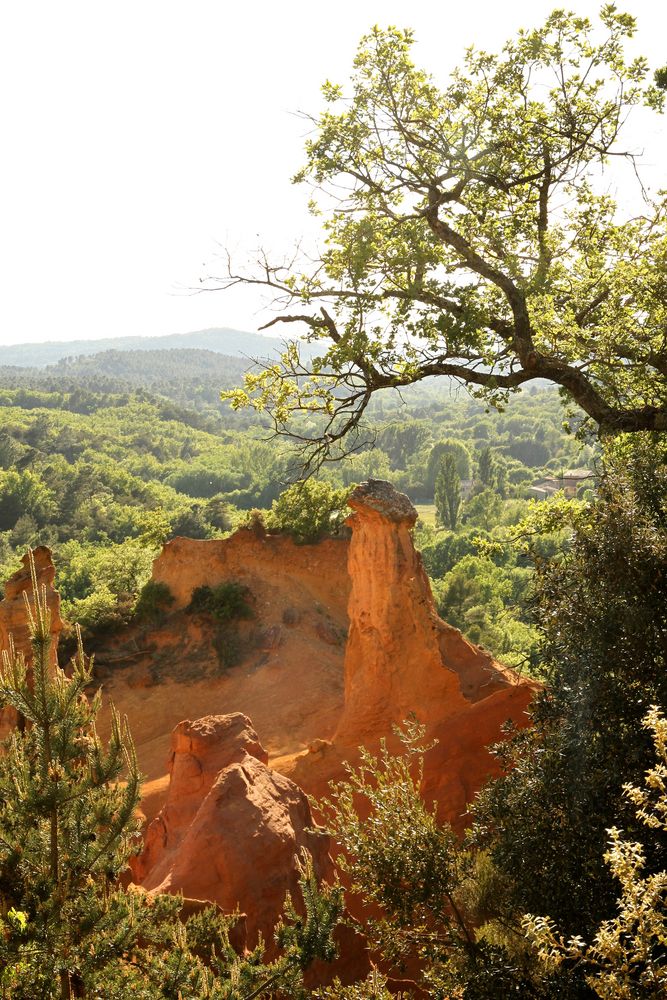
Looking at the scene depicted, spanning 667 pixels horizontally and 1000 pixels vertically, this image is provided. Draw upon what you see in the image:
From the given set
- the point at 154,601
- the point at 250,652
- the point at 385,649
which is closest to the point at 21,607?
the point at 385,649

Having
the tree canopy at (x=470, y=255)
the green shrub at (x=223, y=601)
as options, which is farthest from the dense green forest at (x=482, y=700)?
the green shrub at (x=223, y=601)

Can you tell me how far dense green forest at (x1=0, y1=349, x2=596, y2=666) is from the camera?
30172 millimetres

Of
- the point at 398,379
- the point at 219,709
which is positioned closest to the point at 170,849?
the point at 398,379

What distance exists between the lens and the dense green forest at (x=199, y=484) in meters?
30.2

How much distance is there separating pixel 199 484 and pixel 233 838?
9751 centimetres

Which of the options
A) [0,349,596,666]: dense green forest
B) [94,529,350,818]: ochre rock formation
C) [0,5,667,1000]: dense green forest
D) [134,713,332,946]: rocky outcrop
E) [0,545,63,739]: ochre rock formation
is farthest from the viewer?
[0,349,596,666]: dense green forest

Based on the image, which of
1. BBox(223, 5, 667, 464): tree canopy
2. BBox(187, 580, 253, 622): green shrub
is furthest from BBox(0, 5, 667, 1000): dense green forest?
BBox(187, 580, 253, 622): green shrub

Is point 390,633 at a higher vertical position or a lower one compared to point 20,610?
higher

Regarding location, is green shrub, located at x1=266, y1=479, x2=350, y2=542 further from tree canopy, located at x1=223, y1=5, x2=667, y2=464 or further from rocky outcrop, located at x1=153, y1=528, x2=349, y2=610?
tree canopy, located at x1=223, y1=5, x2=667, y2=464

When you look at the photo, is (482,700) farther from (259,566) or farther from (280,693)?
(259,566)

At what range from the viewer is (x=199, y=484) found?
4082 inches

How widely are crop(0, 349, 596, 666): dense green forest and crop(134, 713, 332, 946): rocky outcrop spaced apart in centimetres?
397

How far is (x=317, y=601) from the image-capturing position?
73.5 ft

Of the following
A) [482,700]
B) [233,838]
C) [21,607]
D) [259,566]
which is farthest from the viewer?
[259,566]
